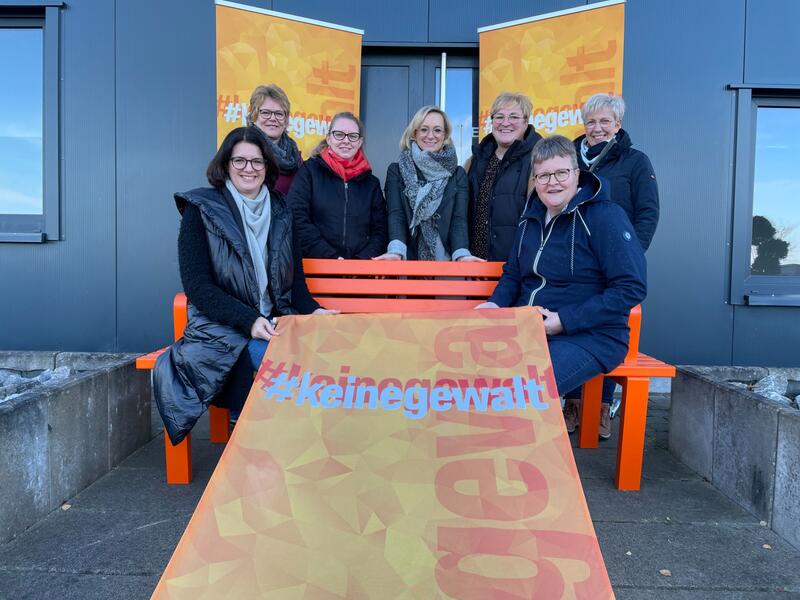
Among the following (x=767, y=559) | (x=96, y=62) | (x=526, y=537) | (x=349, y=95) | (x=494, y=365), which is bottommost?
(x=767, y=559)

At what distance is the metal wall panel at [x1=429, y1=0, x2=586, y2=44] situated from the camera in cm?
505

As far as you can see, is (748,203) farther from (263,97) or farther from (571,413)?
(263,97)

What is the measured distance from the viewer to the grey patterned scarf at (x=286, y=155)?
11.3 feet

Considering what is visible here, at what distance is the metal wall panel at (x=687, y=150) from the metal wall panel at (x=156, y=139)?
3.91m

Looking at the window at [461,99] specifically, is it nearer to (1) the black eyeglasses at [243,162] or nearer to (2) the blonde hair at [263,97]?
(2) the blonde hair at [263,97]

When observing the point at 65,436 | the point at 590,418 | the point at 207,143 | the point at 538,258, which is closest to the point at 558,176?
the point at 538,258

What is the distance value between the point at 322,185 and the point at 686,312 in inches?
145

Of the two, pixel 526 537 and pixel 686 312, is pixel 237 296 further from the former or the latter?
pixel 686 312

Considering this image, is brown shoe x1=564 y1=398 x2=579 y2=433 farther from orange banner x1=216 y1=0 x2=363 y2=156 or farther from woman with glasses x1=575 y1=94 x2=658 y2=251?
orange banner x1=216 y1=0 x2=363 y2=156

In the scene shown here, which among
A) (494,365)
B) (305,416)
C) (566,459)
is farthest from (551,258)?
(305,416)

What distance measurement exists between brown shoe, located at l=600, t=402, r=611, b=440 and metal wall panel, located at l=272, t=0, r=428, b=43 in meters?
3.57

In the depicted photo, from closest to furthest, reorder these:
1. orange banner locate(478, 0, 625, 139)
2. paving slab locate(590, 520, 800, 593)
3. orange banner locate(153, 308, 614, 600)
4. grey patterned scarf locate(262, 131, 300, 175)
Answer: orange banner locate(153, 308, 614, 600) < paving slab locate(590, 520, 800, 593) < grey patterned scarf locate(262, 131, 300, 175) < orange banner locate(478, 0, 625, 139)

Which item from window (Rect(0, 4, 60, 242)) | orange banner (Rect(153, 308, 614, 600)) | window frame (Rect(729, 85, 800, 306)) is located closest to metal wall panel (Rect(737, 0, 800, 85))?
window frame (Rect(729, 85, 800, 306))

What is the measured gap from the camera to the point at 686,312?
5152 mm
